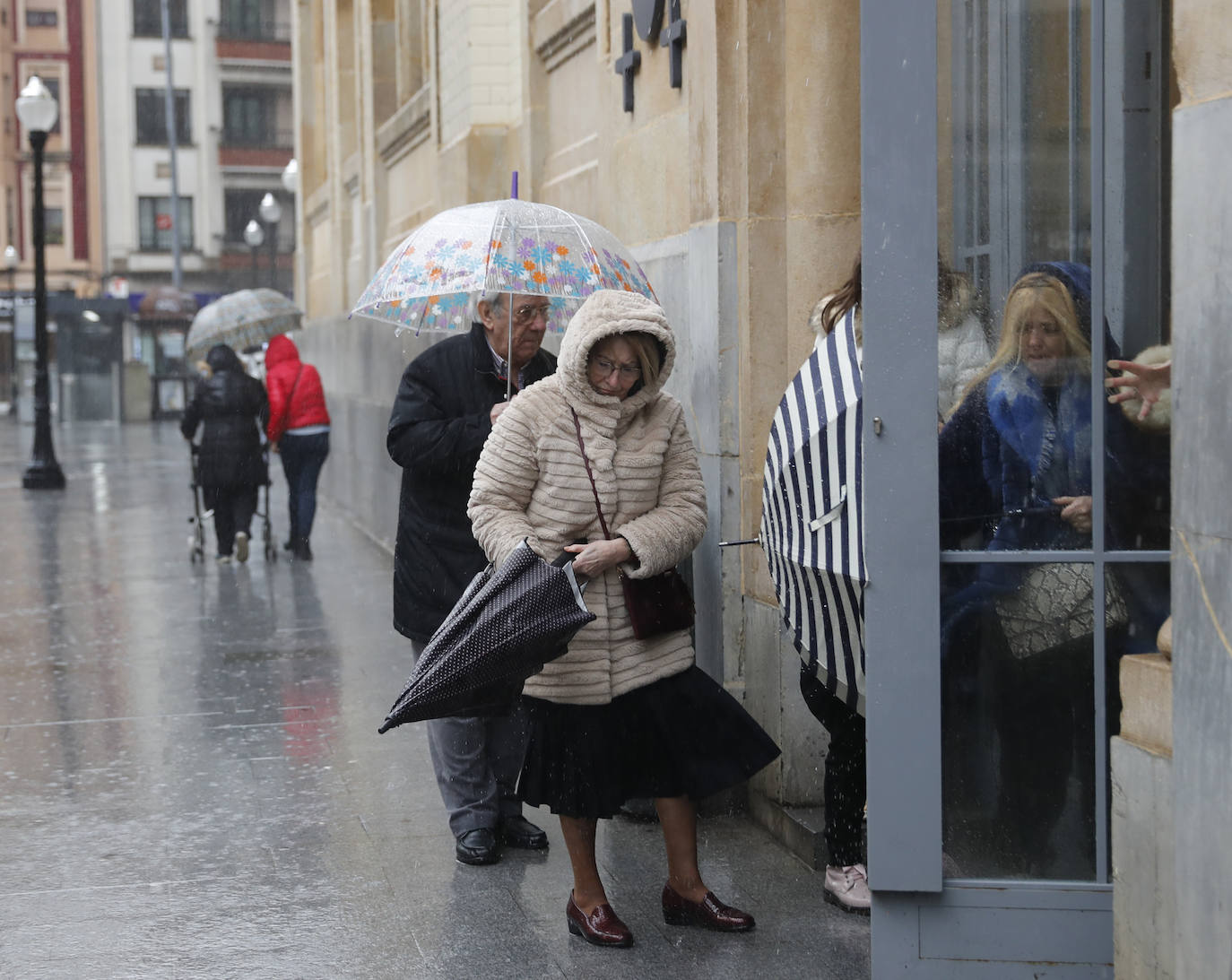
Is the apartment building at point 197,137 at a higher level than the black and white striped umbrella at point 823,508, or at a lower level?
higher

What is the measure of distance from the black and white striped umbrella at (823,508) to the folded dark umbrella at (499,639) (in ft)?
1.88

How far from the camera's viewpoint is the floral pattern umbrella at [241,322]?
14.0m

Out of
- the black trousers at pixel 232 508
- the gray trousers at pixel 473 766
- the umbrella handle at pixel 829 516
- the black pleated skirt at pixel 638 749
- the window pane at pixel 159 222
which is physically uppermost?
the window pane at pixel 159 222

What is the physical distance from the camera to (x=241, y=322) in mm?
13930

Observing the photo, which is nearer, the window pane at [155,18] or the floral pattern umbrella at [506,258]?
the floral pattern umbrella at [506,258]

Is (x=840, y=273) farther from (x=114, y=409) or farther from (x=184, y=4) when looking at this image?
(x=184, y=4)

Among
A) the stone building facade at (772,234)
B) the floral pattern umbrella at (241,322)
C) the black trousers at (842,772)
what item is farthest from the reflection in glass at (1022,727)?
the floral pattern umbrella at (241,322)

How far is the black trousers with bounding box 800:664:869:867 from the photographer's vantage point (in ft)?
16.2

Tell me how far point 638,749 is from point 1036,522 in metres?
1.40

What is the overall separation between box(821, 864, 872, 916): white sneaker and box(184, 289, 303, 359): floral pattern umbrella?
976 centimetres

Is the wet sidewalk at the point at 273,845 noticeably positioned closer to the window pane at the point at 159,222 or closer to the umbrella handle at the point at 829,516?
the umbrella handle at the point at 829,516

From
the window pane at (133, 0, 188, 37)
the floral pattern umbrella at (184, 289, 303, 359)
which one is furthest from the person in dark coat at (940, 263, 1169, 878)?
the window pane at (133, 0, 188, 37)

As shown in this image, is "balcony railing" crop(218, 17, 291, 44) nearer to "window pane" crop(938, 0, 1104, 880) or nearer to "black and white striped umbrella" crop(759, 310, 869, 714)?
"black and white striped umbrella" crop(759, 310, 869, 714)

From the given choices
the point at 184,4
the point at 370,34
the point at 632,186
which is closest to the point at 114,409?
the point at 184,4
